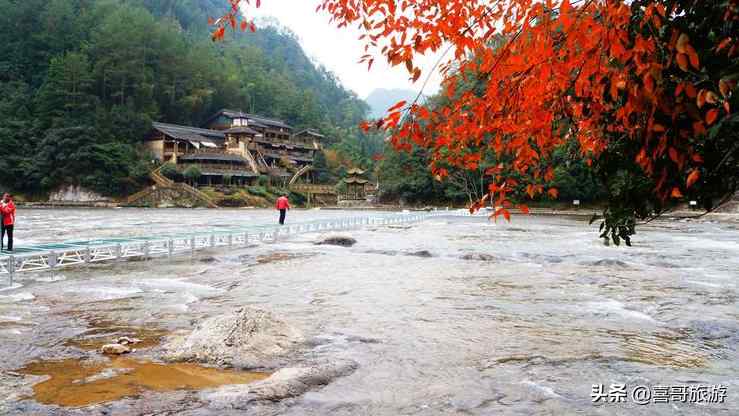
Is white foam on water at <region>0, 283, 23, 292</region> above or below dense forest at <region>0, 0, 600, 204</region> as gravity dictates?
below

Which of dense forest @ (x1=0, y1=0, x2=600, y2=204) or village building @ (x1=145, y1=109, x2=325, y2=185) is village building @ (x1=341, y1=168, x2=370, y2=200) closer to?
dense forest @ (x1=0, y1=0, x2=600, y2=204)

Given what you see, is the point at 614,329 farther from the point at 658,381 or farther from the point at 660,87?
the point at 660,87

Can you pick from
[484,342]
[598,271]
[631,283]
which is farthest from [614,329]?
[598,271]

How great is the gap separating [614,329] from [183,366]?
6.60 metres

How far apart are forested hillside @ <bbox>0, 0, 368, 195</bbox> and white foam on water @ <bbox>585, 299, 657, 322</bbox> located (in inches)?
2429

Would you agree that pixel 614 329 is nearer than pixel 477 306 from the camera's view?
Yes

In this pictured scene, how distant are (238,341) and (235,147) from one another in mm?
70217

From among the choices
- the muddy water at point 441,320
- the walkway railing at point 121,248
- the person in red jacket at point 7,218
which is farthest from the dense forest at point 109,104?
the person in red jacket at point 7,218

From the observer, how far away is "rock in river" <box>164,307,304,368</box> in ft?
21.4

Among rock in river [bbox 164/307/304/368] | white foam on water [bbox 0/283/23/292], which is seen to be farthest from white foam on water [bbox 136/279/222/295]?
rock in river [bbox 164/307/304/368]

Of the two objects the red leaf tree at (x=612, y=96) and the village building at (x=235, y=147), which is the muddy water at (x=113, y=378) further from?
the village building at (x=235, y=147)

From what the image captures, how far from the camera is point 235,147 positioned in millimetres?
74125

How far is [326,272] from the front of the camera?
584 inches

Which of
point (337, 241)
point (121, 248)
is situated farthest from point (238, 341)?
point (337, 241)
